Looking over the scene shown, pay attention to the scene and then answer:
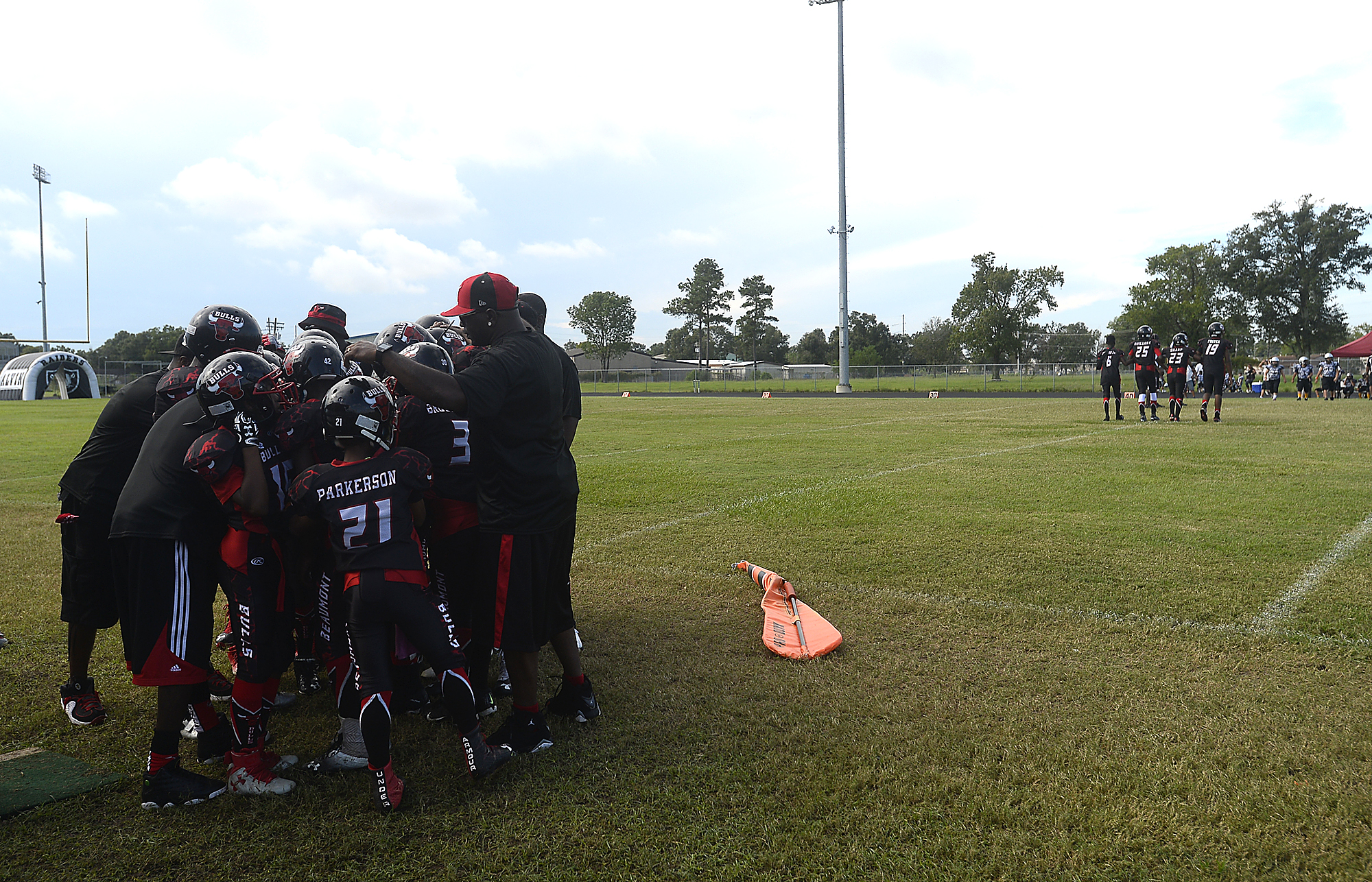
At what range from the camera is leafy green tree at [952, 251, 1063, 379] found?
2685 inches

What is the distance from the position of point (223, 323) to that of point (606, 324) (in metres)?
86.0

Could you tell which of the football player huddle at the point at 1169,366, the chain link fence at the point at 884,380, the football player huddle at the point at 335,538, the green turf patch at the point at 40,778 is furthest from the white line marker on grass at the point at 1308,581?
the chain link fence at the point at 884,380

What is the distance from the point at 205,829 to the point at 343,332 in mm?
2885

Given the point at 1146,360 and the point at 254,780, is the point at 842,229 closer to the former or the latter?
the point at 1146,360

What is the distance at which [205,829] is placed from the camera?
2816 millimetres

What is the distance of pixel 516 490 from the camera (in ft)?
11.1

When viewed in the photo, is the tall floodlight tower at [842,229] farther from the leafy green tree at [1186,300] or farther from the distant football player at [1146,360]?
the leafy green tree at [1186,300]

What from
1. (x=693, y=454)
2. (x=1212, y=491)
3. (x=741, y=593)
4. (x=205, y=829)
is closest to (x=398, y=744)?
(x=205, y=829)

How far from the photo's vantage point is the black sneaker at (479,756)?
3.05 metres

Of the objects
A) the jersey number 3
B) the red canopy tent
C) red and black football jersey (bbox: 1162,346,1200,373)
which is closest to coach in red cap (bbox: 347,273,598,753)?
the jersey number 3

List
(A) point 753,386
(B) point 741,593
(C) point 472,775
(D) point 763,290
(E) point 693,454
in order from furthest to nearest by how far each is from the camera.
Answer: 1. (D) point 763,290
2. (A) point 753,386
3. (E) point 693,454
4. (B) point 741,593
5. (C) point 472,775

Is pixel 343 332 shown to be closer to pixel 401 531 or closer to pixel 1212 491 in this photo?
pixel 401 531

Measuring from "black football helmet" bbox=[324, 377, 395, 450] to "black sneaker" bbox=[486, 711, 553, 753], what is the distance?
1.28 meters

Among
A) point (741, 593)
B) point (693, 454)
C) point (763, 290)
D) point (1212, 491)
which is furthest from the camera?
point (763, 290)
